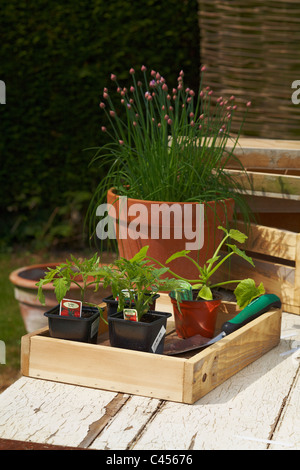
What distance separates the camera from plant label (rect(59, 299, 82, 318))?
1.51 m

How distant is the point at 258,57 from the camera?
116 inches

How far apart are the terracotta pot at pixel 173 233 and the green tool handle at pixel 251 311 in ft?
1.01

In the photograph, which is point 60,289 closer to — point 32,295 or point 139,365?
point 139,365

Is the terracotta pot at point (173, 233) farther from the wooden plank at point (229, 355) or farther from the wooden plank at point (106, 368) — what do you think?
the wooden plank at point (106, 368)

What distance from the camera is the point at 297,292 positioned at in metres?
2.01

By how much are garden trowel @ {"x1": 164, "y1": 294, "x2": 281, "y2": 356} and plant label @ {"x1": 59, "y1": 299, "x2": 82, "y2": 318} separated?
23cm

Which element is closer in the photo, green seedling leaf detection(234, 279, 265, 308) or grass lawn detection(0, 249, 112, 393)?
green seedling leaf detection(234, 279, 265, 308)

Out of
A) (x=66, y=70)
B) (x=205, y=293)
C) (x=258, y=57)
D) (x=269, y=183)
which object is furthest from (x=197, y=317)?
(x=66, y=70)

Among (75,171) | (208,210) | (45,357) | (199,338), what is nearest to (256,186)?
Answer: (208,210)

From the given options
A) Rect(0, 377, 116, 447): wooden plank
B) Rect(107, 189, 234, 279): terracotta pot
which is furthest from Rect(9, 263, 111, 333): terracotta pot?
Rect(0, 377, 116, 447): wooden plank

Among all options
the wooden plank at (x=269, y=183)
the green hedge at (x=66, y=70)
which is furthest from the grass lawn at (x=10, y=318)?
the wooden plank at (x=269, y=183)

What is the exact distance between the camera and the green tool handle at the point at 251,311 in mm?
1615

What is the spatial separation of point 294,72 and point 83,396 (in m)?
1.97

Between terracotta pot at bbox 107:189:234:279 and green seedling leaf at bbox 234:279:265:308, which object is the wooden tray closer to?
green seedling leaf at bbox 234:279:265:308
